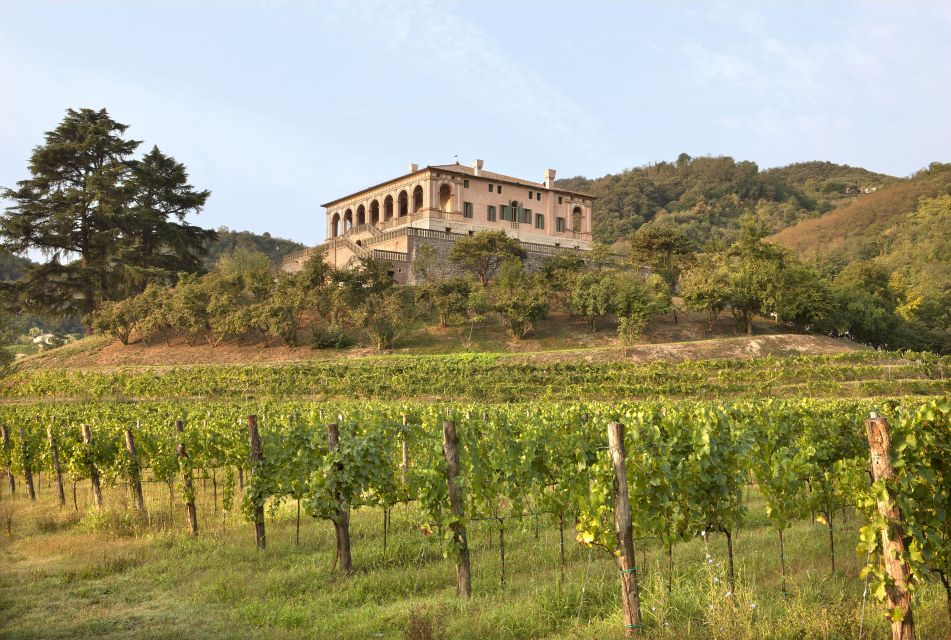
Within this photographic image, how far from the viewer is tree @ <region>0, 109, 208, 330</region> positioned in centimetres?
4125

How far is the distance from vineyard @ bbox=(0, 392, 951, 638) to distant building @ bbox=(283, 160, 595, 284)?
31209 millimetres

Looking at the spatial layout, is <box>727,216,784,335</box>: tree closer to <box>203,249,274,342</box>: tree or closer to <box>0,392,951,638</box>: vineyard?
<box>0,392,951,638</box>: vineyard

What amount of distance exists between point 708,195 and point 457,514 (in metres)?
109

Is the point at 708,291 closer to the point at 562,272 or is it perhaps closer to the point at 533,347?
the point at 562,272

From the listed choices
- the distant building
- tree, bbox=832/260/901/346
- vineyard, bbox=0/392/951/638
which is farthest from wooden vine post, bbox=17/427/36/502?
tree, bbox=832/260/901/346

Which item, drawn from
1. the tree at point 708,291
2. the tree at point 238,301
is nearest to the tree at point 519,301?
the tree at point 708,291

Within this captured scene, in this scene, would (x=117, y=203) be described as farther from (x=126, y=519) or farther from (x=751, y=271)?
(x=751, y=271)

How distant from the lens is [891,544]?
5.05 m

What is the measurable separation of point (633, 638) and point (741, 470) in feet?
9.05

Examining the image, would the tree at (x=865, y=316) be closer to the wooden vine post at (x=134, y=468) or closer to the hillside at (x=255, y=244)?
the wooden vine post at (x=134, y=468)

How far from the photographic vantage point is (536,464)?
8758mm

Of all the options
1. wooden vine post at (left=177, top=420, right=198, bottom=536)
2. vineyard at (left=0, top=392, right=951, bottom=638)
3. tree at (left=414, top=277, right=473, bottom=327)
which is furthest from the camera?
tree at (left=414, top=277, right=473, bottom=327)

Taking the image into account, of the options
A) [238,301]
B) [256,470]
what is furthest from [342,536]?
[238,301]

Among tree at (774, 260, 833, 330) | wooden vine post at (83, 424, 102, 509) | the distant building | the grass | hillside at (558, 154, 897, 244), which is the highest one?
hillside at (558, 154, 897, 244)
